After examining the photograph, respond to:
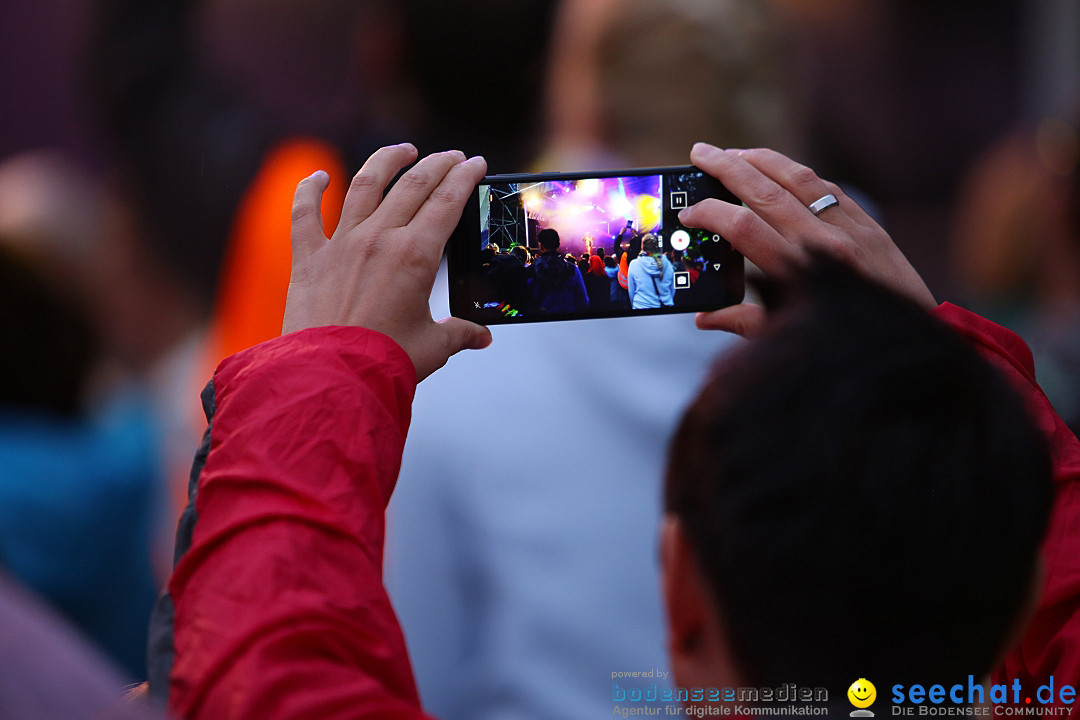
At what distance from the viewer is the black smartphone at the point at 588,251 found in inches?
42.9

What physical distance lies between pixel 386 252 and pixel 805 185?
47cm

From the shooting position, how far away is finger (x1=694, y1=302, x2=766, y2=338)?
3.54 ft

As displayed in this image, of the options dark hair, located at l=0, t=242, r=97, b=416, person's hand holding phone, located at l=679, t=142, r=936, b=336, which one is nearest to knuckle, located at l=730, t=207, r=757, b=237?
person's hand holding phone, located at l=679, t=142, r=936, b=336

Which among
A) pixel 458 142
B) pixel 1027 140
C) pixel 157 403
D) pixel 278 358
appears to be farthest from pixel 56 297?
pixel 1027 140

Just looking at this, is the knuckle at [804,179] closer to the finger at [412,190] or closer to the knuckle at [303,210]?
the finger at [412,190]

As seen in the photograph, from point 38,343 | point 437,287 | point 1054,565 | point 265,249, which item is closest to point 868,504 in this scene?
point 1054,565

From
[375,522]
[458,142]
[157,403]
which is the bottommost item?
[157,403]

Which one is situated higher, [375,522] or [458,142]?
[458,142]

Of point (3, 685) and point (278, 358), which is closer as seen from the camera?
point (3, 685)

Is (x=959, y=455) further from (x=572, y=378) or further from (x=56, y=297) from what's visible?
(x=56, y=297)

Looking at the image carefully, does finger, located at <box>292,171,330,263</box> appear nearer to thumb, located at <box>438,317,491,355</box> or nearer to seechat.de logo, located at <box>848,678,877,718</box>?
thumb, located at <box>438,317,491,355</box>

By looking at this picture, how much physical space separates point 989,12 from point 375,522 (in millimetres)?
4696

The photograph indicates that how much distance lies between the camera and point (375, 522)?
771 mm

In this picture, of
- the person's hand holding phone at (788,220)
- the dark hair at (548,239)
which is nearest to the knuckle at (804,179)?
the person's hand holding phone at (788,220)
